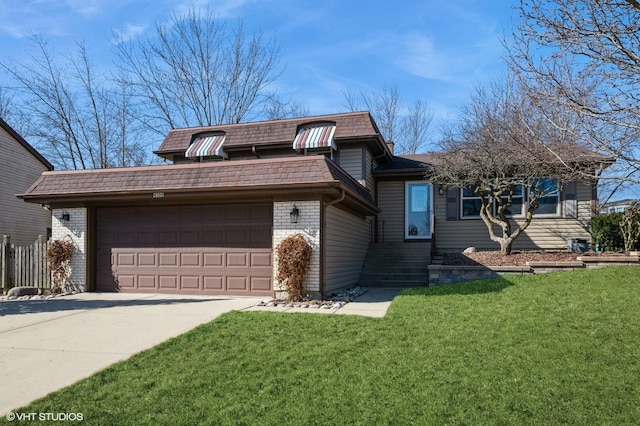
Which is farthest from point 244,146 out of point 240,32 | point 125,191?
point 240,32

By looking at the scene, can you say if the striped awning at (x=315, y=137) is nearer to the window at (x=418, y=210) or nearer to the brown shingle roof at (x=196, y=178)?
the brown shingle roof at (x=196, y=178)

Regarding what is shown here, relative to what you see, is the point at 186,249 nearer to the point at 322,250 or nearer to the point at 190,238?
the point at 190,238

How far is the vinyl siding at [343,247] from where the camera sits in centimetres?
1053

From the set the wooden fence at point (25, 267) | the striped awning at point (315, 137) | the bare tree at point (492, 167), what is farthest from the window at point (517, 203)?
the wooden fence at point (25, 267)

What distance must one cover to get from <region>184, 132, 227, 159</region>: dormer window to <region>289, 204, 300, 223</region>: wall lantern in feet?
20.6

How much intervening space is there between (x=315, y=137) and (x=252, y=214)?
4634mm

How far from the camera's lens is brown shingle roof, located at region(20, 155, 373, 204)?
32.5ft

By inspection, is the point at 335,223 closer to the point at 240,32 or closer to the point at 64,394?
the point at 64,394

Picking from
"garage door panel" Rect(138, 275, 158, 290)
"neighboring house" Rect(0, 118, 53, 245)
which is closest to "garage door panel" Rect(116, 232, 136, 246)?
"garage door panel" Rect(138, 275, 158, 290)

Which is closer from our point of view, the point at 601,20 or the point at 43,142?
the point at 601,20

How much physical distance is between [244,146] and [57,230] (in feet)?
20.1

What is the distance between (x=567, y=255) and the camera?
1242cm

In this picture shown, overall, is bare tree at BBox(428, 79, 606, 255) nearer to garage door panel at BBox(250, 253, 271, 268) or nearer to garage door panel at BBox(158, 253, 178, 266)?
garage door panel at BBox(250, 253, 271, 268)

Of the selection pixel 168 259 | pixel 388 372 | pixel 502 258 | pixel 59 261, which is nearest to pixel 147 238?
pixel 168 259
